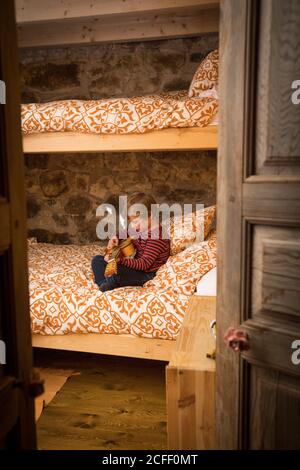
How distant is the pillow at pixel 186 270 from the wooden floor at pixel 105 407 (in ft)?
1.69

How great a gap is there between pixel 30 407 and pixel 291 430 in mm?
539

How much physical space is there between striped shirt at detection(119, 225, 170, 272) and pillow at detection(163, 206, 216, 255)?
0.06 metres

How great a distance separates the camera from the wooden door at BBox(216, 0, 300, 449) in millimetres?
745

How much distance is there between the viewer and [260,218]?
792mm

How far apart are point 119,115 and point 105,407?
148 centimetres

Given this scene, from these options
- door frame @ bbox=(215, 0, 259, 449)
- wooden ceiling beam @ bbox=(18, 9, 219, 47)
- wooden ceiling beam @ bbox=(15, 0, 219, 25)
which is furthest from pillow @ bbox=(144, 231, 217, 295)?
wooden ceiling beam @ bbox=(18, 9, 219, 47)

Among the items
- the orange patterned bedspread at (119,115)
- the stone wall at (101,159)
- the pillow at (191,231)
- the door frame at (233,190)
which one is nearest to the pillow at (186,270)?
the pillow at (191,231)

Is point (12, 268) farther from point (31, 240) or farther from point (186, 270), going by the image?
point (31, 240)

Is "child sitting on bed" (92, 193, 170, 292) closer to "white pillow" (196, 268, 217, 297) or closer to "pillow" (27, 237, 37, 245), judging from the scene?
"white pillow" (196, 268, 217, 297)

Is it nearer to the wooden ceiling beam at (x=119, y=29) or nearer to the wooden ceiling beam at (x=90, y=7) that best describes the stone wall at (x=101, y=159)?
the wooden ceiling beam at (x=119, y=29)

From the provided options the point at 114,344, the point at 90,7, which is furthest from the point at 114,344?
the point at 90,7

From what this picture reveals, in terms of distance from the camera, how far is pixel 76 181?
3.43m
